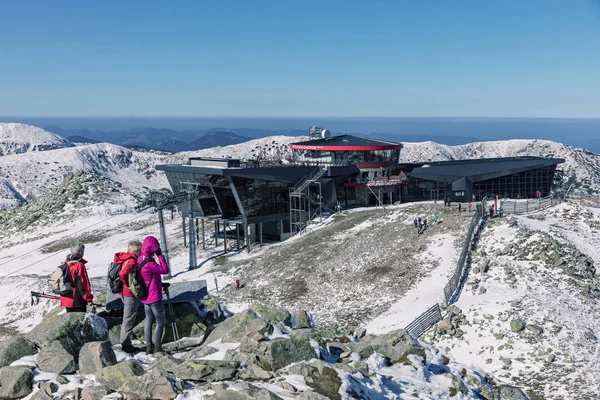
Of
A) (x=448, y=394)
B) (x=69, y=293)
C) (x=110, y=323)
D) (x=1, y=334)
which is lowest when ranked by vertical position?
(x=1, y=334)

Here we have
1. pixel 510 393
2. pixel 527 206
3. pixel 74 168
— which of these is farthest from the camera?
pixel 74 168

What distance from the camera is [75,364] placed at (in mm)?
12430

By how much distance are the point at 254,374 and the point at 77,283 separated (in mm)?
5379

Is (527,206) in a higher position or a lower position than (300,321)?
lower

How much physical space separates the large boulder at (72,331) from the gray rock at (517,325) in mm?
18949

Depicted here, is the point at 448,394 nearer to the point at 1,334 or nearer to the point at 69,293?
the point at 69,293

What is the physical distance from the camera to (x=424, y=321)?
2683 cm

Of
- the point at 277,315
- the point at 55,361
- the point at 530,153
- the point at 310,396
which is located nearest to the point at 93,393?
the point at 55,361

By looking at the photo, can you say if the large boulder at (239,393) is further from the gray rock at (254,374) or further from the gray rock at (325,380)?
the gray rock at (325,380)

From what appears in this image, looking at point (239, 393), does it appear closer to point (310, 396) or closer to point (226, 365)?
point (310, 396)

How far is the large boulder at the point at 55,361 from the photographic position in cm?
1190

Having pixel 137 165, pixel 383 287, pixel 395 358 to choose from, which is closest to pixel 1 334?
pixel 383 287

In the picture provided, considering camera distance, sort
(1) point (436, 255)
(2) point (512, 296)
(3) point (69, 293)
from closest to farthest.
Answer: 1. (3) point (69, 293)
2. (2) point (512, 296)
3. (1) point (436, 255)

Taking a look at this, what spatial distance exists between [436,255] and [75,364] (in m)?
29.1
